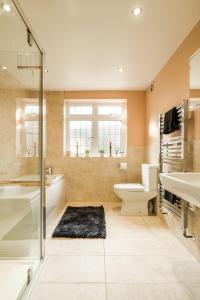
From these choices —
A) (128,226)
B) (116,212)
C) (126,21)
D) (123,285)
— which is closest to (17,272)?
(123,285)

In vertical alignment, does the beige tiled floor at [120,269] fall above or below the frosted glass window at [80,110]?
below

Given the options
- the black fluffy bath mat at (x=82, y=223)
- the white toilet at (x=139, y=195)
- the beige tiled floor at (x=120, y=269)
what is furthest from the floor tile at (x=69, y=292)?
the white toilet at (x=139, y=195)

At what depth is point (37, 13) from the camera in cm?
A: 182

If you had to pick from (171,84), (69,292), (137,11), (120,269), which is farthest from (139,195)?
(137,11)

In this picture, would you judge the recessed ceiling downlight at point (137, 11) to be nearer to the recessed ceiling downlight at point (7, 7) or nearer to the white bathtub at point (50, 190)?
the recessed ceiling downlight at point (7, 7)

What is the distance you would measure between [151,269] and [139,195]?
1.49m

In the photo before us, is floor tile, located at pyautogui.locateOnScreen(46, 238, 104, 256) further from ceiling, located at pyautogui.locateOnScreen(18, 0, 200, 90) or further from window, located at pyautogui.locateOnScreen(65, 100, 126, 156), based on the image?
ceiling, located at pyautogui.locateOnScreen(18, 0, 200, 90)

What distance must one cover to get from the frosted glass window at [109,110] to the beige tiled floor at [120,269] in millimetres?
2443

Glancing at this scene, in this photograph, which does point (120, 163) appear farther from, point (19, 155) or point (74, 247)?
point (74, 247)

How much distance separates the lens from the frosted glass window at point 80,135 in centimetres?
413

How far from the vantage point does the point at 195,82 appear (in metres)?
2.00

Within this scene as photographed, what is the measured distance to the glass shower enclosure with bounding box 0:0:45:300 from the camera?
5.62 ft

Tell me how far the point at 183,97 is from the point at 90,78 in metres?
1.61

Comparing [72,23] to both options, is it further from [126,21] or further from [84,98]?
[84,98]
